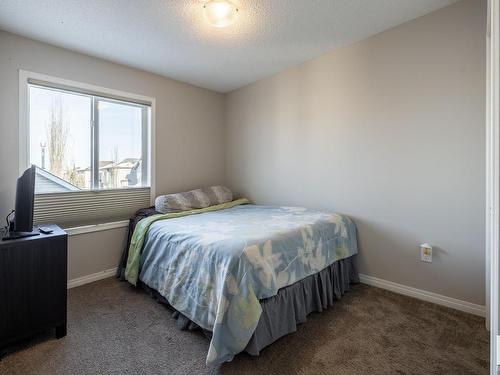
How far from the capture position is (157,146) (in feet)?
10.6

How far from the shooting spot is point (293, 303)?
6.11 ft

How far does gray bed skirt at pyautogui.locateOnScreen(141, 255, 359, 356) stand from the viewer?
1636mm

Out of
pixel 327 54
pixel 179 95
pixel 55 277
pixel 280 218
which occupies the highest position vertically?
pixel 327 54

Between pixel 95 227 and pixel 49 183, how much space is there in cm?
60

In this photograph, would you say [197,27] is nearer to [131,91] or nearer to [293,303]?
[131,91]

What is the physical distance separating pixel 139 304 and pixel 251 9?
2605 mm

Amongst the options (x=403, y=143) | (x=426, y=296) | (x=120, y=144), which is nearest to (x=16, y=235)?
(x=120, y=144)

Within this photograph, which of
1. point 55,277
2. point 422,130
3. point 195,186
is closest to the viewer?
point 55,277

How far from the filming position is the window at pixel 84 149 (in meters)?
2.43

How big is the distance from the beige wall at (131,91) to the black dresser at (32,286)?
875mm

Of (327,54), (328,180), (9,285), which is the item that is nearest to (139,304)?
(9,285)

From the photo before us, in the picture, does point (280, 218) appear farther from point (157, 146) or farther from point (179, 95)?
point (179, 95)

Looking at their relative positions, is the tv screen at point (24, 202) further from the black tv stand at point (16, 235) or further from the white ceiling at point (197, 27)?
the white ceiling at point (197, 27)

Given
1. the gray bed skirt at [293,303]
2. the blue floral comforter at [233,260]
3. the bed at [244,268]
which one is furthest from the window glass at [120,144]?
the gray bed skirt at [293,303]
